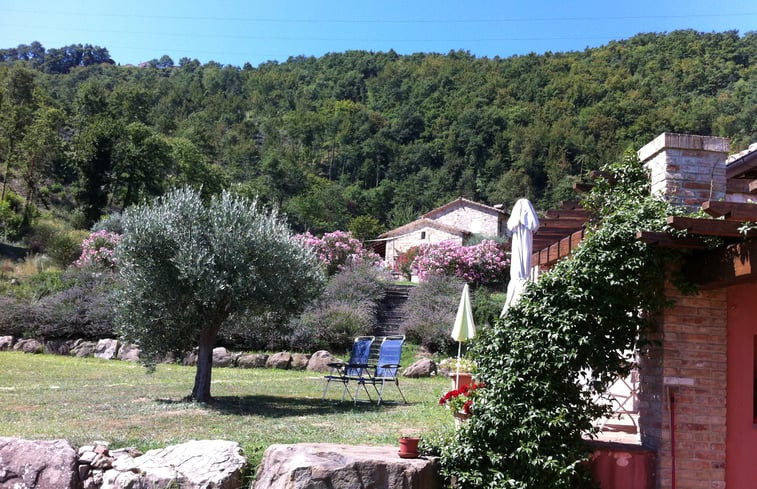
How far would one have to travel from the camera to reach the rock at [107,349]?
736 inches

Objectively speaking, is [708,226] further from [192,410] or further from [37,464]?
[192,410]

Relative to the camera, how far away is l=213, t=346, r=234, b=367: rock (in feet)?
58.3

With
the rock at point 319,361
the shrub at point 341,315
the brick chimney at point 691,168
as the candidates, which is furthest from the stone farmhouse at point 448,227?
the brick chimney at point 691,168

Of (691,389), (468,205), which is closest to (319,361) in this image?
(691,389)

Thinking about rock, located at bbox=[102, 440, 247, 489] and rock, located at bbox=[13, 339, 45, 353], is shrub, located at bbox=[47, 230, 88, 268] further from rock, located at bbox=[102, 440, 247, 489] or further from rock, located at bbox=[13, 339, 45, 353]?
rock, located at bbox=[102, 440, 247, 489]

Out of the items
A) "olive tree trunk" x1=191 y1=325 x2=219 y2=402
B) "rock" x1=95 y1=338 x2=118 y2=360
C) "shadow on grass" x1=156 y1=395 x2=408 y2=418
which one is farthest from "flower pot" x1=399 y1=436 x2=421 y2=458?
"rock" x1=95 y1=338 x2=118 y2=360

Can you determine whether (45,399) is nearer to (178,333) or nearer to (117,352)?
(178,333)

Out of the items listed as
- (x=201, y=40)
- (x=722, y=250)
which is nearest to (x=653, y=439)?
(x=722, y=250)

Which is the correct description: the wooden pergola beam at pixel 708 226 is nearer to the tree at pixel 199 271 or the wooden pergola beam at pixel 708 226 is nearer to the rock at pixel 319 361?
the tree at pixel 199 271

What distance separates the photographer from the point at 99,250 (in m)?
26.2

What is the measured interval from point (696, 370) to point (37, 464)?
6.08m

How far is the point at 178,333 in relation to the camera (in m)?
10.8

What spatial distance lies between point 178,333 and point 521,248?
619 centimetres

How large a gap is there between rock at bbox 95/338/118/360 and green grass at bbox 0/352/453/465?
10.6 ft
